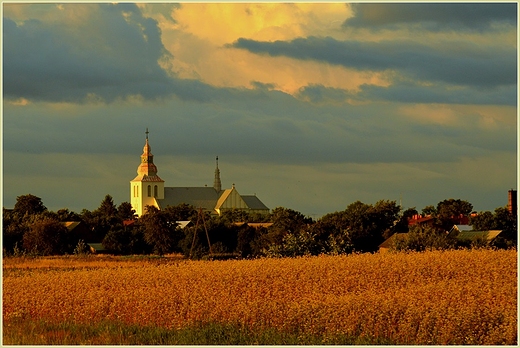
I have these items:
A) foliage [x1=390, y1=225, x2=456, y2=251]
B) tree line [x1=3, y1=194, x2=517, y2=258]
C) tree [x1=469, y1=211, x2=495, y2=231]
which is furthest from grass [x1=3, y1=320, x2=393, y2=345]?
tree [x1=469, y1=211, x2=495, y2=231]

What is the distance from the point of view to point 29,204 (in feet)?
336

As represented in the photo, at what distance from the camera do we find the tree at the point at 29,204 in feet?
332

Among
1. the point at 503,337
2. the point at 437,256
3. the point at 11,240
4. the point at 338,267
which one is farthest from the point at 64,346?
→ the point at 11,240

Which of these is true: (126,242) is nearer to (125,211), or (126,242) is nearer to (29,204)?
(29,204)

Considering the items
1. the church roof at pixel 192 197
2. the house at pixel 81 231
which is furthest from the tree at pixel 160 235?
the church roof at pixel 192 197

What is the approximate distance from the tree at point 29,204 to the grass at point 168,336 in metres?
84.0

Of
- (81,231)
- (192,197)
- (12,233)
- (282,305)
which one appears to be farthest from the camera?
(192,197)

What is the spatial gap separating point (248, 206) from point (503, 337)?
183446 millimetres

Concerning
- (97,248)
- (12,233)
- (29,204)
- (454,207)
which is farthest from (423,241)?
(454,207)

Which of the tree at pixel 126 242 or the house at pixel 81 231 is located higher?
the house at pixel 81 231

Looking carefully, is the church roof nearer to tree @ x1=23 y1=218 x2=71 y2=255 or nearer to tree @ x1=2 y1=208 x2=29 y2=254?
tree @ x1=2 y1=208 x2=29 y2=254

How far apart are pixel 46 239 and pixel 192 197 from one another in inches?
5342

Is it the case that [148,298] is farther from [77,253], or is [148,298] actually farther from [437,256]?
[77,253]

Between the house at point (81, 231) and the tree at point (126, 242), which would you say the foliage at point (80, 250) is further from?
the house at point (81, 231)
